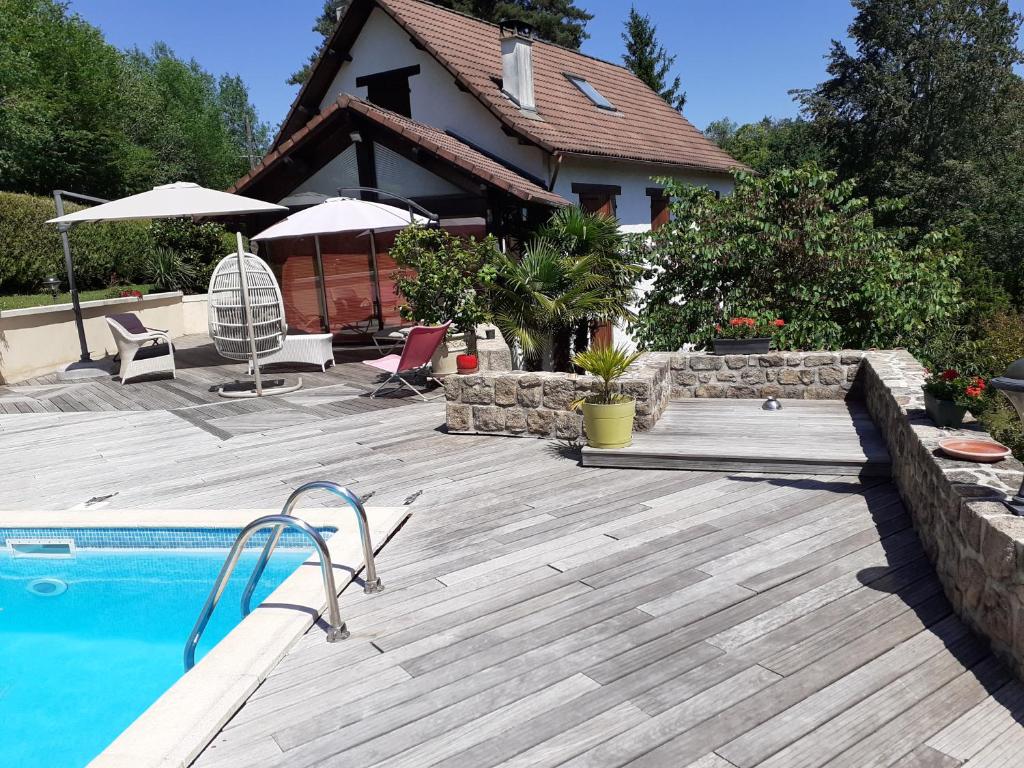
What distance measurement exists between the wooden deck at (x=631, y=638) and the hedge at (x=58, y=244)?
1281 cm

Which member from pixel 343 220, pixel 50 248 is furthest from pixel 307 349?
pixel 50 248

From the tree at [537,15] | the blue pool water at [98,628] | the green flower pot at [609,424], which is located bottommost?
the blue pool water at [98,628]

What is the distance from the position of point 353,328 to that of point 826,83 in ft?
83.2

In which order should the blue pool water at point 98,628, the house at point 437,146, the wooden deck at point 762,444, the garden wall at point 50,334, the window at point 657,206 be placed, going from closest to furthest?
the blue pool water at point 98,628, the wooden deck at point 762,444, the garden wall at point 50,334, the house at point 437,146, the window at point 657,206

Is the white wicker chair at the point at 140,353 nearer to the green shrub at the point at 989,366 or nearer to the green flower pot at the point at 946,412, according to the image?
the green shrub at the point at 989,366

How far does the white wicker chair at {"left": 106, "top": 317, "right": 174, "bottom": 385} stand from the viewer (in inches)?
410

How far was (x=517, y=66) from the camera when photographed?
1398 cm

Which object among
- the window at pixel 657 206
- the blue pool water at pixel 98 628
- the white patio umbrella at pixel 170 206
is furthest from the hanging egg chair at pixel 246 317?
the window at pixel 657 206

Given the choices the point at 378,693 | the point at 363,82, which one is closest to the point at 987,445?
the point at 378,693

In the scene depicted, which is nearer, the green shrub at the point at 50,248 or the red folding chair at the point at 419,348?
the red folding chair at the point at 419,348

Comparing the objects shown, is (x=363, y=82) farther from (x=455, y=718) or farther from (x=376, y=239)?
(x=455, y=718)

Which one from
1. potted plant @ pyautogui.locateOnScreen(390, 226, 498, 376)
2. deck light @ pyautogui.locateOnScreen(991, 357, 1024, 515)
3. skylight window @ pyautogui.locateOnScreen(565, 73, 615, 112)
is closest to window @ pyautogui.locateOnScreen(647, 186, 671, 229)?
skylight window @ pyautogui.locateOnScreen(565, 73, 615, 112)

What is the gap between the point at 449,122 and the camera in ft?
45.9

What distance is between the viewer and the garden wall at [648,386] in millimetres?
6523
